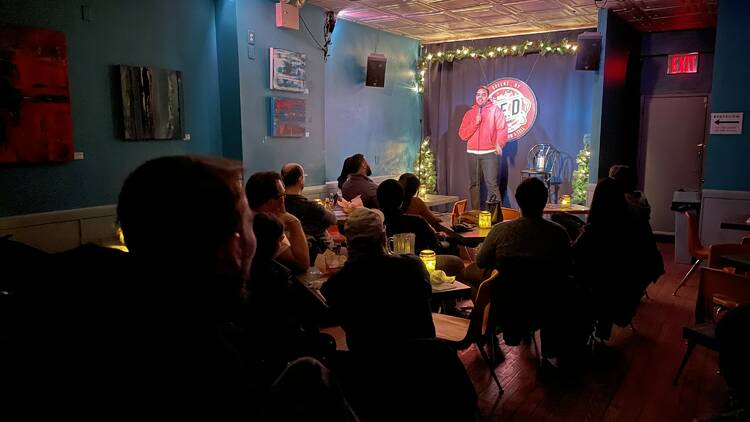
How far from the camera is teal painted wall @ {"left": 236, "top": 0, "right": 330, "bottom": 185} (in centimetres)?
572

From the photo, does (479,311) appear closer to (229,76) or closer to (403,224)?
(403,224)

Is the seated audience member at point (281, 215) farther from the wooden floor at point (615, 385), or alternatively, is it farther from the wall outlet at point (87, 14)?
the wall outlet at point (87, 14)

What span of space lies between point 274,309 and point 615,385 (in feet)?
7.40

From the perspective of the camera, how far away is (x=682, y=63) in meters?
7.77

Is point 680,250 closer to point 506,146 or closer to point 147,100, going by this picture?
point 506,146

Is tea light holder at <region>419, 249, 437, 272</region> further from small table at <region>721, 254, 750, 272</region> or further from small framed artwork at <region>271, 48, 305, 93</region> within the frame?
small framed artwork at <region>271, 48, 305, 93</region>

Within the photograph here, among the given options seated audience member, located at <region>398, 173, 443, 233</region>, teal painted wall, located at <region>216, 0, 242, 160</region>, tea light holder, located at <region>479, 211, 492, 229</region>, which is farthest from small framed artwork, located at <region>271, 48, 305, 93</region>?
tea light holder, located at <region>479, 211, 492, 229</region>

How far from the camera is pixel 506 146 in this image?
8617 mm

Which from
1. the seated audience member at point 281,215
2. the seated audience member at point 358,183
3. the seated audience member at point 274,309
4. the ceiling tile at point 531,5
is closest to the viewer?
the seated audience member at point 274,309

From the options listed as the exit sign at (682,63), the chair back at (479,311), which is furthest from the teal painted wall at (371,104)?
the chair back at (479,311)

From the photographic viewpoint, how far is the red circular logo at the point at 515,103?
8305 mm

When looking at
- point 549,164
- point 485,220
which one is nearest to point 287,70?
point 485,220

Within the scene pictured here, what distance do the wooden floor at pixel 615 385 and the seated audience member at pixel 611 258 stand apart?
0.34 metres

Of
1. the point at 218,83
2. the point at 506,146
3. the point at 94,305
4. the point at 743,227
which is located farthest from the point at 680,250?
the point at 94,305
